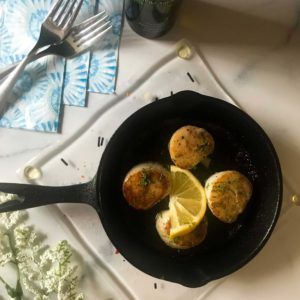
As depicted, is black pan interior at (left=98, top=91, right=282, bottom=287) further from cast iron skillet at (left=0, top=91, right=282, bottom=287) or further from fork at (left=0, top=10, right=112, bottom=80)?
fork at (left=0, top=10, right=112, bottom=80)

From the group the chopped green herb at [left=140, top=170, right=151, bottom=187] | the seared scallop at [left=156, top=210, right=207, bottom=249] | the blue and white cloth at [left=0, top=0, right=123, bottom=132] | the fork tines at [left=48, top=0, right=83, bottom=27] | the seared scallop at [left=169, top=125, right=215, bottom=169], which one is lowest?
the seared scallop at [left=156, top=210, right=207, bottom=249]

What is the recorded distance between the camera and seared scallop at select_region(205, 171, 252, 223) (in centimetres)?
92

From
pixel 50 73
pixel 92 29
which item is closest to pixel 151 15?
pixel 92 29

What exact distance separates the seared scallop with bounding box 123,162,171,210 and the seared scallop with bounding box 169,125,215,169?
42mm

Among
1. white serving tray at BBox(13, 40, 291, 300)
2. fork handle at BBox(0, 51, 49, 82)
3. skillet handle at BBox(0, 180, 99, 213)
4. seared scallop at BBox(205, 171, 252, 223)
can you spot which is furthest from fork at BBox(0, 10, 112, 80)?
seared scallop at BBox(205, 171, 252, 223)

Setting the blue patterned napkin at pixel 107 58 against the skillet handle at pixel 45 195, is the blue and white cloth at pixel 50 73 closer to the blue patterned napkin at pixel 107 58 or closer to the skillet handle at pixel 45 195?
the blue patterned napkin at pixel 107 58

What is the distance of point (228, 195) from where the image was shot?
92cm

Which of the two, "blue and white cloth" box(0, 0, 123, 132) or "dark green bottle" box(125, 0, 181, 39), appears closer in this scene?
"dark green bottle" box(125, 0, 181, 39)

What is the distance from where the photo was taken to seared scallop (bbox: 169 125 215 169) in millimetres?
922

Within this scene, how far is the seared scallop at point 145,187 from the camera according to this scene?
910 millimetres

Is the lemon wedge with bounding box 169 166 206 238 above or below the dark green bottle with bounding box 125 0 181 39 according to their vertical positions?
below

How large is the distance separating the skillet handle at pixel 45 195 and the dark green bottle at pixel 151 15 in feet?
0.98

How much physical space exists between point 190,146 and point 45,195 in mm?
274

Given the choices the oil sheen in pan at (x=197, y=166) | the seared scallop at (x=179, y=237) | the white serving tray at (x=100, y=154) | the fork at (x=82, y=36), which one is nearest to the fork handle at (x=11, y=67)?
the fork at (x=82, y=36)
